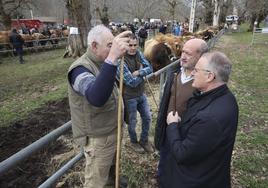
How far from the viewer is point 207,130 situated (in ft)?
5.88

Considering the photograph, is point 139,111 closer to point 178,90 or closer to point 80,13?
point 178,90

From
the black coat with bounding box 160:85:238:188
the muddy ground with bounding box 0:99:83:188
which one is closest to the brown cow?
the muddy ground with bounding box 0:99:83:188

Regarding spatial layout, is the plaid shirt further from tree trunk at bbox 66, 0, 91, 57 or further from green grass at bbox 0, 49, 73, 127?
tree trunk at bbox 66, 0, 91, 57

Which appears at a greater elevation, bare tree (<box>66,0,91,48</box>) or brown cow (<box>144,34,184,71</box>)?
bare tree (<box>66,0,91,48</box>)

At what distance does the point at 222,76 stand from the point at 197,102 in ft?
0.90

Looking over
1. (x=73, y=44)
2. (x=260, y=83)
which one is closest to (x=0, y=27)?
(x=73, y=44)

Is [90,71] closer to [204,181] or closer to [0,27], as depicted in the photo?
[204,181]

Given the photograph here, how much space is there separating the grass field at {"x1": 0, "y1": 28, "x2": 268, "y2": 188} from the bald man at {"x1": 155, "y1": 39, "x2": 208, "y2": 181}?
998mm

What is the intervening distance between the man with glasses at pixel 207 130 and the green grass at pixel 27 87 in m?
5.00

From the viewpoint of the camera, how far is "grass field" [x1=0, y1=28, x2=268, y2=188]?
3809 mm

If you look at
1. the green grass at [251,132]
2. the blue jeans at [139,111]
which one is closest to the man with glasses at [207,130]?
the blue jeans at [139,111]

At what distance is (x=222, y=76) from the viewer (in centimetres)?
192

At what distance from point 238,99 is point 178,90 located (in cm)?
469

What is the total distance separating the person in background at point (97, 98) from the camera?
1.72m
